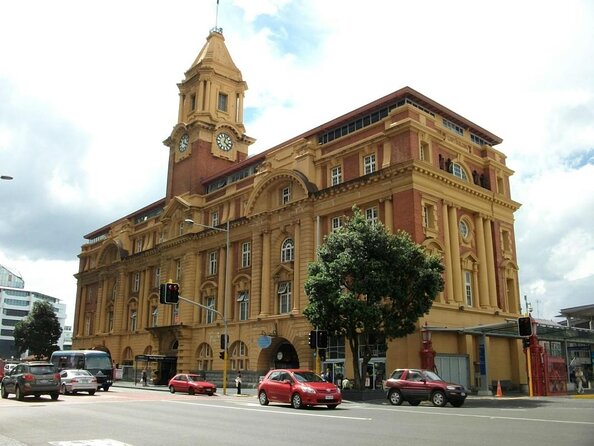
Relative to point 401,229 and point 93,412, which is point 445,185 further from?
point 93,412

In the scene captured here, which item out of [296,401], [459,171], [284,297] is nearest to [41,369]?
[296,401]

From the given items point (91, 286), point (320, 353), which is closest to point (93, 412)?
point (320, 353)

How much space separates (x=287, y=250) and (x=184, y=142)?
866 inches

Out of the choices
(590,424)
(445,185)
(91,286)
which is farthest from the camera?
(91,286)

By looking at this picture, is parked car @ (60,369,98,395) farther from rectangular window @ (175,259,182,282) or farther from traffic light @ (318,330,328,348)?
rectangular window @ (175,259,182,282)

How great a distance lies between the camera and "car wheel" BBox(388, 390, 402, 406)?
82.3 feet

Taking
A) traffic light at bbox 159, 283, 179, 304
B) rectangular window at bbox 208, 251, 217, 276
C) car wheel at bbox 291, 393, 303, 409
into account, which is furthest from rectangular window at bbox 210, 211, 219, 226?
car wheel at bbox 291, 393, 303, 409

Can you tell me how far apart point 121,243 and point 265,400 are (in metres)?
47.4

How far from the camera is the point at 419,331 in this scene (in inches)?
1299

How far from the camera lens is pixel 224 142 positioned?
58.3 metres

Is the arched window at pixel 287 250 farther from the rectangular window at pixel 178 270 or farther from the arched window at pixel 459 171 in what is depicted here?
the rectangular window at pixel 178 270

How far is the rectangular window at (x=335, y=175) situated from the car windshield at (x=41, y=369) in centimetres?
2214

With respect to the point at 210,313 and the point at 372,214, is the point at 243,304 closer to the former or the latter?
the point at 210,313

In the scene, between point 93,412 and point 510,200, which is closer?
point 93,412
